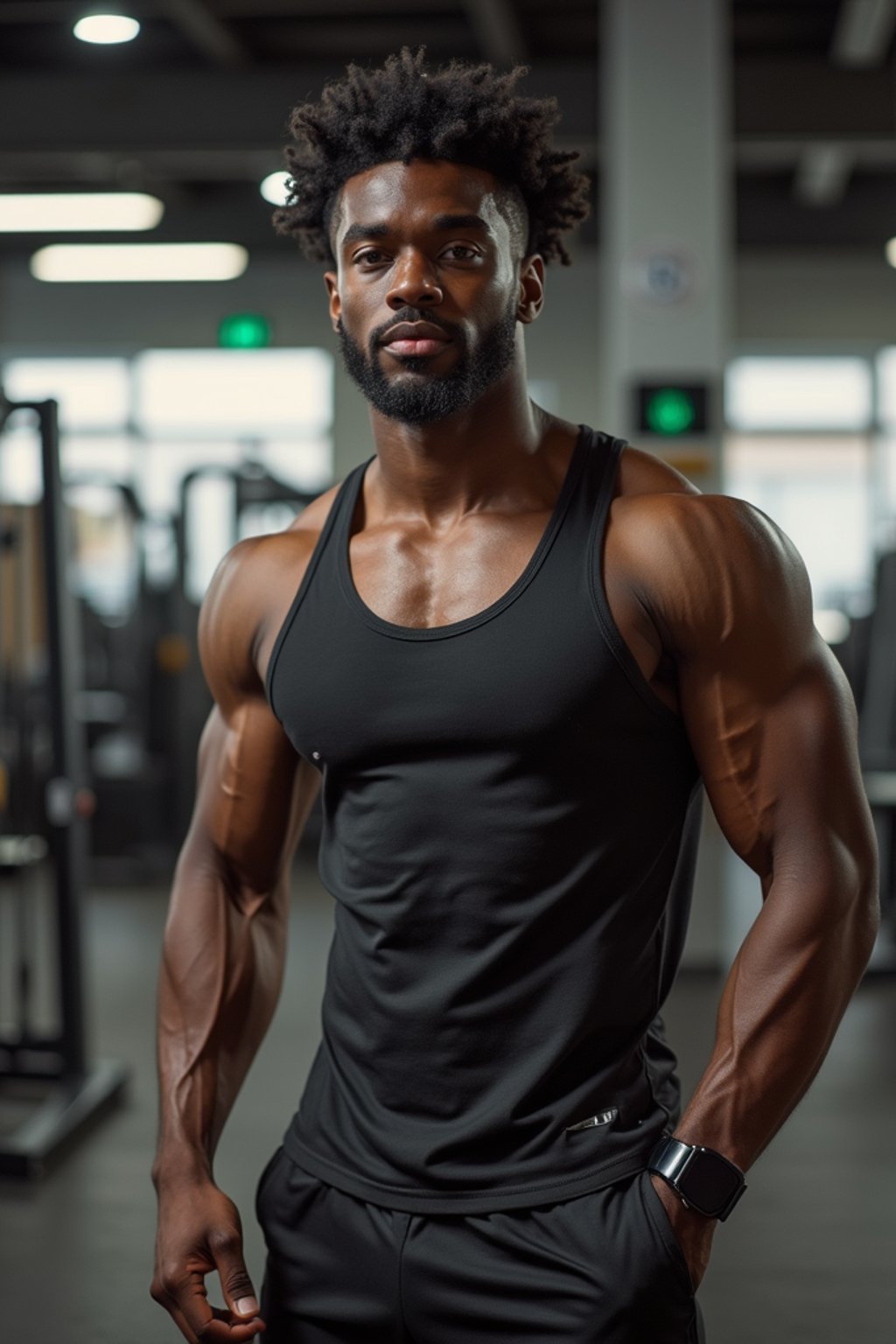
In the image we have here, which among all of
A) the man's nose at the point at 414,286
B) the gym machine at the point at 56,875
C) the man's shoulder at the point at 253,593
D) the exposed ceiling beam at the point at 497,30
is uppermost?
the exposed ceiling beam at the point at 497,30

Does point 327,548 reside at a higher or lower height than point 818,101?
lower

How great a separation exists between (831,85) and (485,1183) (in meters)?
5.37

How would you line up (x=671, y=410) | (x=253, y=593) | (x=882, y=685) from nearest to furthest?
(x=253, y=593) < (x=671, y=410) < (x=882, y=685)

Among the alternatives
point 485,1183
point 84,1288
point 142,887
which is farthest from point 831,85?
point 485,1183

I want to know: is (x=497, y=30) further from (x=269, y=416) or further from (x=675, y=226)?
(x=269, y=416)

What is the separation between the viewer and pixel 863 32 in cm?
547

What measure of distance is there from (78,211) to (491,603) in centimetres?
656

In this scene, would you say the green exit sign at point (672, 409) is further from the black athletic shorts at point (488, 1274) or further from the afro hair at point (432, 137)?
the black athletic shorts at point (488, 1274)

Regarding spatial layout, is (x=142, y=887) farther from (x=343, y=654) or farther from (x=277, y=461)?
(x=343, y=654)

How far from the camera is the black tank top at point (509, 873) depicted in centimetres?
116

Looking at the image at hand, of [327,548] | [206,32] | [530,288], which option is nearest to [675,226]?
[206,32]

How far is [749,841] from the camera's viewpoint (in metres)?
1.20

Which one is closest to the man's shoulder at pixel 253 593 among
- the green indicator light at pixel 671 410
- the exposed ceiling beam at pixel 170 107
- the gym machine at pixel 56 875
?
the gym machine at pixel 56 875

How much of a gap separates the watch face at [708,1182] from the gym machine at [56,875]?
8.12ft
